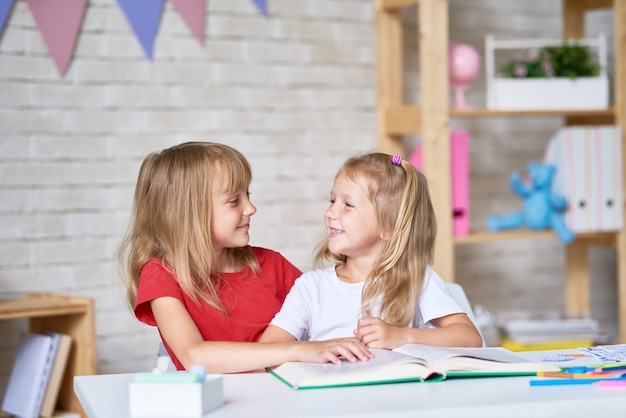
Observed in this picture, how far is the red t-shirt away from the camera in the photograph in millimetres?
1774

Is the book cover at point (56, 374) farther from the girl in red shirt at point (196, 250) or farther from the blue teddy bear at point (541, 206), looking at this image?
the blue teddy bear at point (541, 206)

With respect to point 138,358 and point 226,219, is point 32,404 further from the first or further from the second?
point 226,219

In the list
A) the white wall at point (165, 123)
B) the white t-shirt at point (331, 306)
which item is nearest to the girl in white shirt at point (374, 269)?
the white t-shirt at point (331, 306)

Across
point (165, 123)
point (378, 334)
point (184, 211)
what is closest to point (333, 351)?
point (378, 334)

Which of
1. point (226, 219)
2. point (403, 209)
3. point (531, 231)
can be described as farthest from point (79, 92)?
point (531, 231)

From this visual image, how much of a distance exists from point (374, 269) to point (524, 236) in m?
1.47

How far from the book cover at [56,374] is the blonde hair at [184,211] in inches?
25.8

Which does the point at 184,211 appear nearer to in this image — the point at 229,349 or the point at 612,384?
the point at 229,349

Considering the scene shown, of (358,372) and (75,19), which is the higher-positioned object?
(75,19)

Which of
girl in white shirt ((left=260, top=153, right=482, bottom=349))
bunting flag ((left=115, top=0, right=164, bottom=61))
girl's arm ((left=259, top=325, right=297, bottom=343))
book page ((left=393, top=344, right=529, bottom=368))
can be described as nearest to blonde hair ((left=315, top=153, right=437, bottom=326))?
girl in white shirt ((left=260, top=153, right=482, bottom=349))

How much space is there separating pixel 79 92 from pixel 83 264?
520mm

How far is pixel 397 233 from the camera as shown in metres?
1.87

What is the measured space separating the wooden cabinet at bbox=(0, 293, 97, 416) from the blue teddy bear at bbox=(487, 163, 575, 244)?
4.85 feet

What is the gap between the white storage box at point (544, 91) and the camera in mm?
3168
